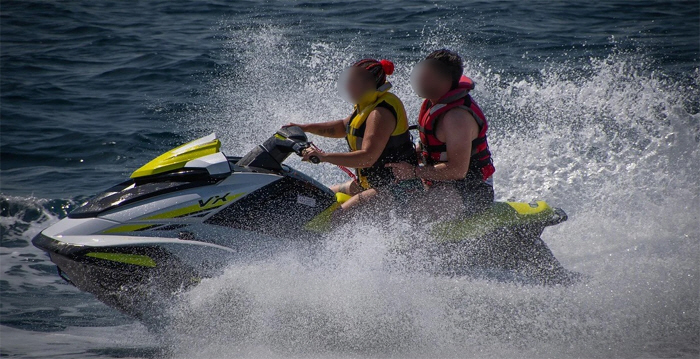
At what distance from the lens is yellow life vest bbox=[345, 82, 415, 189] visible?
153 inches

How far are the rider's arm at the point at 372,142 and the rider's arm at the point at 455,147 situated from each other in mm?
273

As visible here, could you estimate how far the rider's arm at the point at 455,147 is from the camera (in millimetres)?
3727

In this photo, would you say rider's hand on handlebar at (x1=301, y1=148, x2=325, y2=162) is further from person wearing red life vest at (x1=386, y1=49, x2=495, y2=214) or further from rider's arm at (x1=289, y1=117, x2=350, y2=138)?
rider's arm at (x1=289, y1=117, x2=350, y2=138)

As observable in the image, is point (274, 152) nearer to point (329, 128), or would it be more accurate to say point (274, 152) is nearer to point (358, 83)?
point (358, 83)

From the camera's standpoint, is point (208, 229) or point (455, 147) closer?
point (208, 229)

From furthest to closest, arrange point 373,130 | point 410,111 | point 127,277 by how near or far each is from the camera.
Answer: point 410,111 → point 373,130 → point 127,277

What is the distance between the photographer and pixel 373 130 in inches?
150

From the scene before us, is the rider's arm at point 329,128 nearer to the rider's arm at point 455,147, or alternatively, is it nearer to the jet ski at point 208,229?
the jet ski at point 208,229

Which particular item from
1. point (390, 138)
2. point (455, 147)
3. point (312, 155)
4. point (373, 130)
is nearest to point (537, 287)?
point (455, 147)

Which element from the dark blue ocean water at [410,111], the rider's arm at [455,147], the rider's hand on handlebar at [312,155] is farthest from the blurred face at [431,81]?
the dark blue ocean water at [410,111]

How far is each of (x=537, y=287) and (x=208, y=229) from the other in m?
2.01

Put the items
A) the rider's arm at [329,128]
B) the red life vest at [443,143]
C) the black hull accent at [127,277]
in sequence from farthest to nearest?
the rider's arm at [329,128], the red life vest at [443,143], the black hull accent at [127,277]

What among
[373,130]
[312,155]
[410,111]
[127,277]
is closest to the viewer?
[127,277]

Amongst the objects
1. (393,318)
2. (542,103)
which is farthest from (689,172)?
(393,318)
